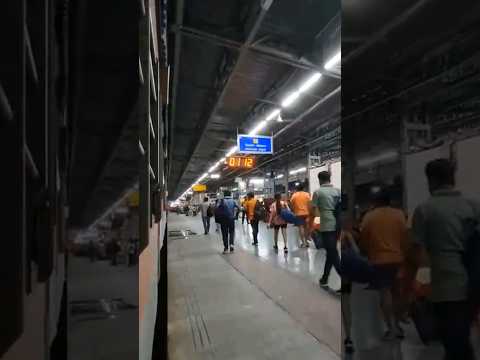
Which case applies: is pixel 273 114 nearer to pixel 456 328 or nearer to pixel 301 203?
pixel 301 203

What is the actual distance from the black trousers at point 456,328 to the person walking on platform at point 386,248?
6.6 inches

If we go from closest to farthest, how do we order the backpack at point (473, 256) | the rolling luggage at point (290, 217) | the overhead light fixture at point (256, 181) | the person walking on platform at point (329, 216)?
1. the backpack at point (473, 256)
2. the person walking on platform at point (329, 216)
3. the rolling luggage at point (290, 217)
4. the overhead light fixture at point (256, 181)

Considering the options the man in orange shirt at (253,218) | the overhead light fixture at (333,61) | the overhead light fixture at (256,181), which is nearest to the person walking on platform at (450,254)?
the overhead light fixture at (333,61)

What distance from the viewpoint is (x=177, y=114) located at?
30.0 feet

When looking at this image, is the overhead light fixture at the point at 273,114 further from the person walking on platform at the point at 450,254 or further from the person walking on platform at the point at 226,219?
the person walking on platform at the point at 450,254

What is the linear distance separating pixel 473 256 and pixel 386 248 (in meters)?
0.30

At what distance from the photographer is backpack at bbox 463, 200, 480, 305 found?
0.89 m

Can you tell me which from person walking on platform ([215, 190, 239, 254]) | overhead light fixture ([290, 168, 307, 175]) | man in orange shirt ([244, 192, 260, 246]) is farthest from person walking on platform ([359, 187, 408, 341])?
overhead light fixture ([290, 168, 307, 175])

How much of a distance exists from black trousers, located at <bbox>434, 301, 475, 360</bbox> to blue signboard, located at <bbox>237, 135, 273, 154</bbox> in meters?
8.73

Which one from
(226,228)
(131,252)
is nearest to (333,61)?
(226,228)

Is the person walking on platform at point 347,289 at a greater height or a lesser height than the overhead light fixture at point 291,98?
lesser

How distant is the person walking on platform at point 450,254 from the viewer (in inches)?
35.9
